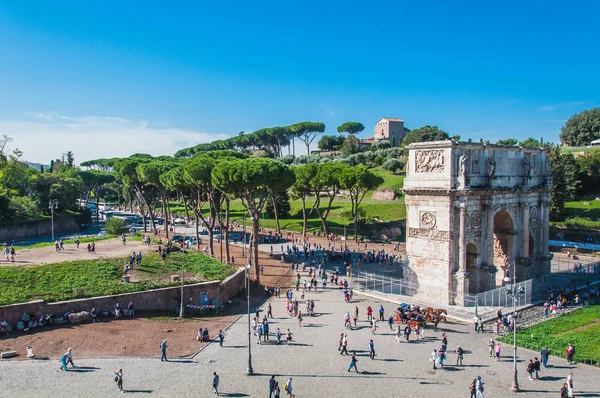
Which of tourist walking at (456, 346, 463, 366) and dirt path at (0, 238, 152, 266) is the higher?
dirt path at (0, 238, 152, 266)

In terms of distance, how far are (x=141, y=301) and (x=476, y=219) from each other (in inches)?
904

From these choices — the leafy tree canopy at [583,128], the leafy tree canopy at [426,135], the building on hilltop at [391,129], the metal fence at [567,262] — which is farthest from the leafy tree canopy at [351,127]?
the metal fence at [567,262]

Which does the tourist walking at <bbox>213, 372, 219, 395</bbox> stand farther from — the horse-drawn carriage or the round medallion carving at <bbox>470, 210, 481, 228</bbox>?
the round medallion carving at <bbox>470, 210, 481, 228</bbox>

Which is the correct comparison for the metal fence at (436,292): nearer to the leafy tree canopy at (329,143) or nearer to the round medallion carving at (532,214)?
the round medallion carving at (532,214)

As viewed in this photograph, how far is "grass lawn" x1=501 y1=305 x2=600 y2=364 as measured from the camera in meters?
23.6

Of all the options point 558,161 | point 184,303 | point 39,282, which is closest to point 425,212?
point 184,303

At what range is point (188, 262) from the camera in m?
38.4

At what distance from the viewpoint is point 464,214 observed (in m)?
32.0

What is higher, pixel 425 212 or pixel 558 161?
pixel 558 161

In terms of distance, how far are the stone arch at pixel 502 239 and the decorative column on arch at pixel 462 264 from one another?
6078 millimetres

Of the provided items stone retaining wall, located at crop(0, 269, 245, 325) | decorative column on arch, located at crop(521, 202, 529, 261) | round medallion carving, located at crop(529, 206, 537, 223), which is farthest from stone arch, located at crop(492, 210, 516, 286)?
stone retaining wall, located at crop(0, 269, 245, 325)

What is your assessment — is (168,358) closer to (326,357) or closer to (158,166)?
(326,357)

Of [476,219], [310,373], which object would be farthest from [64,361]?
[476,219]

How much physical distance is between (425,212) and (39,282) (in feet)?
86.5
